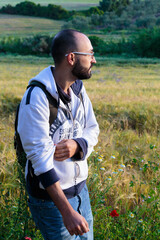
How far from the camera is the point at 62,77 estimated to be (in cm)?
166

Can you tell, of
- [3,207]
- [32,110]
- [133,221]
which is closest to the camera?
[32,110]

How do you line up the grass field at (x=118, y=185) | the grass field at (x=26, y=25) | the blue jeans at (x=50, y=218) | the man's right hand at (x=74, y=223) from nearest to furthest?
the man's right hand at (x=74, y=223), the blue jeans at (x=50, y=218), the grass field at (x=118, y=185), the grass field at (x=26, y=25)

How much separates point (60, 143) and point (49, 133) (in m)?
0.08

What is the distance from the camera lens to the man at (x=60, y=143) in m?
1.44

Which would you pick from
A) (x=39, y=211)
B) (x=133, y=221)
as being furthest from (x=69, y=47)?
(x=133, y=221)

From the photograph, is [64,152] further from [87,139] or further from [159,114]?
[159,114]

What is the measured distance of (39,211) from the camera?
1.62m

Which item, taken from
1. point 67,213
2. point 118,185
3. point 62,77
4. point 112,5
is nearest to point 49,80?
point 62,77

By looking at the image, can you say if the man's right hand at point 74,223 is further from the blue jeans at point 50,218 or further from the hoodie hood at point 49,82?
the hoodie hood at point 49,82

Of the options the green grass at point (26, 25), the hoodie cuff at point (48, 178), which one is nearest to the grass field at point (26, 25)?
the green grass at point (26, 25)

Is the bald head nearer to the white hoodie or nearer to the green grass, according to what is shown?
the white hoodie

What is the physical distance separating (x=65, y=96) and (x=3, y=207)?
55.7 inches

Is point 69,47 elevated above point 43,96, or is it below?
above

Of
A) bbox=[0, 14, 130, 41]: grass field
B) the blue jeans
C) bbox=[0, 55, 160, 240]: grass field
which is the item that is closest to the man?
the blue jeans
